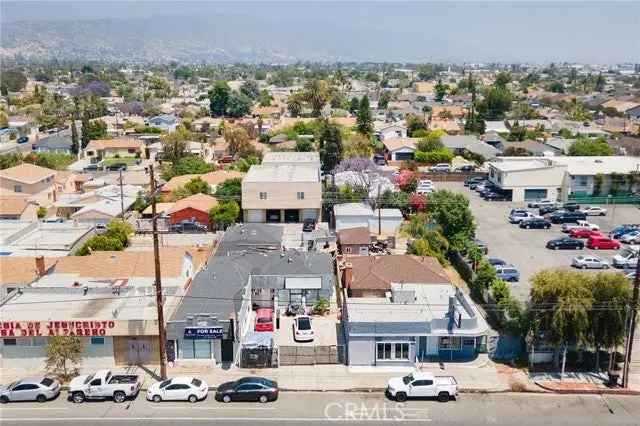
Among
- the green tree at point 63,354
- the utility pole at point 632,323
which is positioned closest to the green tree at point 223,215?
the green tree at point 63,354

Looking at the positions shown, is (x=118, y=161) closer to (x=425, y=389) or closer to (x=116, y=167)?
(x=116, y=167)

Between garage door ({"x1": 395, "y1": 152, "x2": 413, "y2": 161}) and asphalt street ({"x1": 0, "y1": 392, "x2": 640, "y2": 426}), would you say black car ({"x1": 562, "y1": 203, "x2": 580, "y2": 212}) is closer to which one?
garage door ({"x1": 395, "y1": 152, "x2": 413, "y2": 161})

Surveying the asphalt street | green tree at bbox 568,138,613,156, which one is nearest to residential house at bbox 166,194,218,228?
the asphalt street

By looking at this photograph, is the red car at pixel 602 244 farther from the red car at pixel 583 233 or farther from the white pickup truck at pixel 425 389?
the white pickup truck at pixel 425 389

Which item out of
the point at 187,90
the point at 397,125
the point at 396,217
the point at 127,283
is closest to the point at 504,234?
the point at 396,217

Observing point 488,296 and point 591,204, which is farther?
point 591,204

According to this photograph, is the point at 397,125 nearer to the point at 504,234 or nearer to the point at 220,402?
the point at 504,234

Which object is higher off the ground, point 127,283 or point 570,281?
point 570,281

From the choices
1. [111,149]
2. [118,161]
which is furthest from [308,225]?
[111,149]
